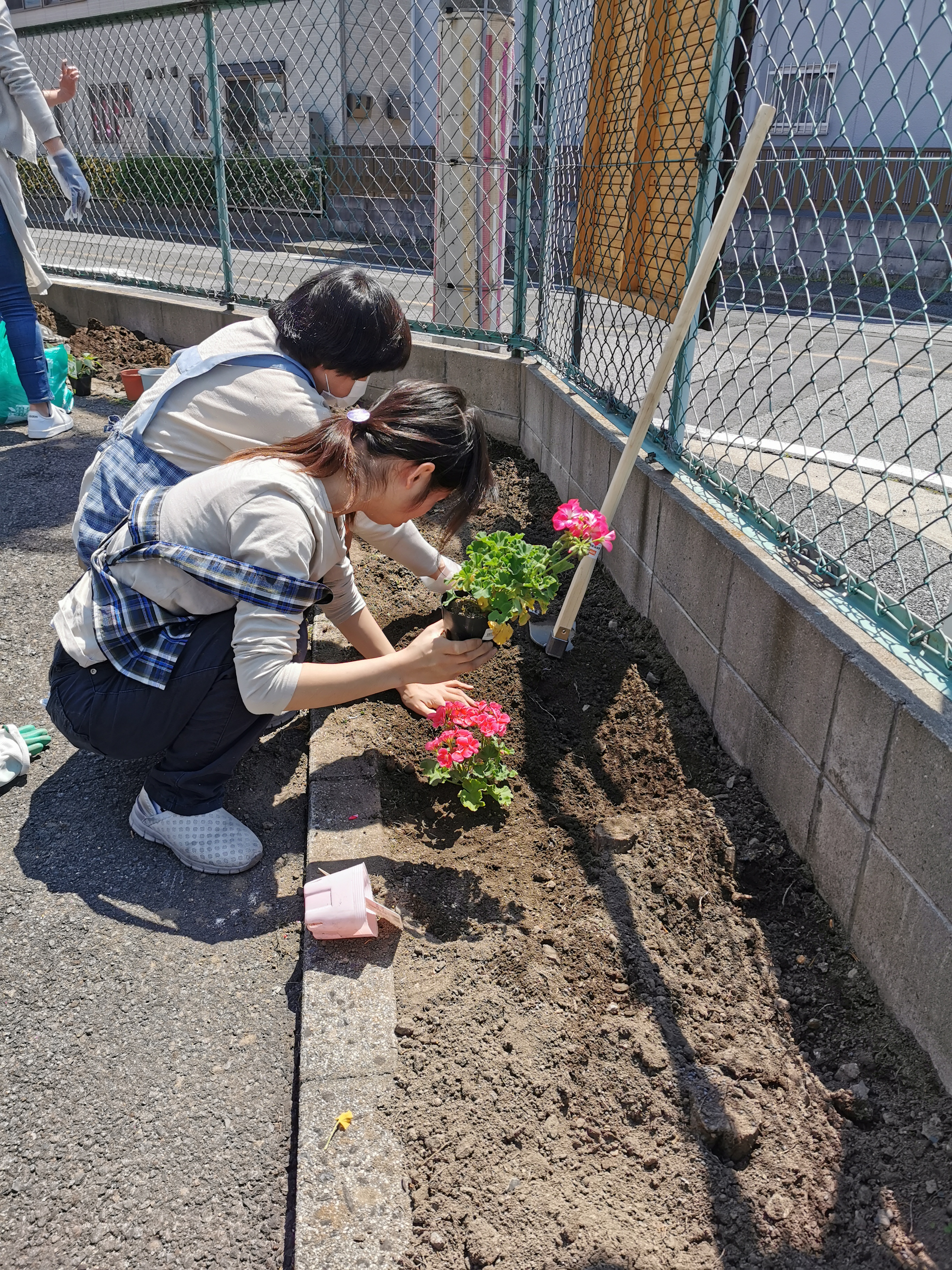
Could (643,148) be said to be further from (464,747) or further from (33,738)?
(33,738)

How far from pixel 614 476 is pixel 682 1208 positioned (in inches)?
67.1

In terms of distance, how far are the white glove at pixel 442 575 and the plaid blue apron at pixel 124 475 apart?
32.6 inches

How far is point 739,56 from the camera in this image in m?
2.63

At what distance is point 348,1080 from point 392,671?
32.8 inches

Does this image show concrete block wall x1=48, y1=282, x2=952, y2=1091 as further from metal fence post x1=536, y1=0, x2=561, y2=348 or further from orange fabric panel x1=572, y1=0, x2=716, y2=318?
metal fence post x1=536, y1=0, x2=561, y2=348

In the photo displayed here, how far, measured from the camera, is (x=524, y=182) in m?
4.38

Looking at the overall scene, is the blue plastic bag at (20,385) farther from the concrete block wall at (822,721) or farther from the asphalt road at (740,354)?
the concrete block wall at (822,721)

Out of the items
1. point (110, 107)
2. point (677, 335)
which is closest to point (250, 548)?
point (677, 335)

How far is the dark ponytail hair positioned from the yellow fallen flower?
3.92ft

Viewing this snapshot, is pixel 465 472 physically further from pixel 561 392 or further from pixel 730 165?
pixel 561 392

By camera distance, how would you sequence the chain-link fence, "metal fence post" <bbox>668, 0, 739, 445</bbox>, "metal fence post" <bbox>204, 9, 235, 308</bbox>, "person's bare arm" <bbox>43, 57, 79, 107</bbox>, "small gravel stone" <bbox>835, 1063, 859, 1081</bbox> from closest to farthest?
"small gravel stone" <bbox>835, 1063, 859, 1081</bbox> < the chain-link fence < "metal fence post" <bbox>668, 0, 739, 445</bbox> < "person's bare arm" <bbox>43, 57, 79, 107</bbox> < "metal fence post" <bbox>204, 9, 235, 308</bbox>

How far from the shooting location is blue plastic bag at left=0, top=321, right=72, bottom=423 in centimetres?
511

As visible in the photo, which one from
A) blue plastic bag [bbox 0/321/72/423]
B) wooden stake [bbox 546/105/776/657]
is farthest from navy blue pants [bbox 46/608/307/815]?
blue plastic bag [bbox 0/321/72/423]

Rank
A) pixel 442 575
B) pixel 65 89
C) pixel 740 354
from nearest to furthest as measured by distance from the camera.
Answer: pixel 442 575 < pixel 65 89 < pixel 740 354
